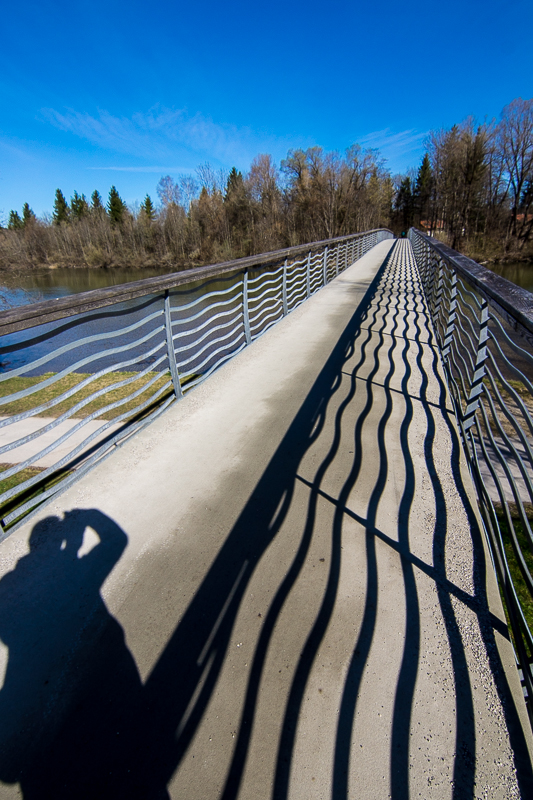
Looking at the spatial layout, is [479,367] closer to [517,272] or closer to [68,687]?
[68,687]

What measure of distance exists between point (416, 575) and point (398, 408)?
1760 millimetres

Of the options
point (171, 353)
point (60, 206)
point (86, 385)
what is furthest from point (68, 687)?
point (60, 206)

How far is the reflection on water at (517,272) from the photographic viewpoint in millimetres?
25041

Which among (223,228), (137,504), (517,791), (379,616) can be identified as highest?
(223,228)

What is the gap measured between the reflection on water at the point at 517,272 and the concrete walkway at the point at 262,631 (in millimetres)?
27644

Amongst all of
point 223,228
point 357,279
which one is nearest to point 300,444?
point 357,279

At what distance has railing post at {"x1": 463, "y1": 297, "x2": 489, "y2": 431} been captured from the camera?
2.48 metres

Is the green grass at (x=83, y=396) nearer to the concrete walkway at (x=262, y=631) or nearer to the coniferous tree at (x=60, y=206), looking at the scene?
the concrete walkway at (x=262, y=631)

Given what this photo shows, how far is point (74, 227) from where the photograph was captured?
62.3 meters

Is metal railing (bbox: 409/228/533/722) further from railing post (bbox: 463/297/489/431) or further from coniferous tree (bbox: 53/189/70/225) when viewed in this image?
coniferous tree (bbox: 53/189/70/225)

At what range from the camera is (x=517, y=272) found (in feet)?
94.8

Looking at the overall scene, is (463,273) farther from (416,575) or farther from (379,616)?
(379,616)

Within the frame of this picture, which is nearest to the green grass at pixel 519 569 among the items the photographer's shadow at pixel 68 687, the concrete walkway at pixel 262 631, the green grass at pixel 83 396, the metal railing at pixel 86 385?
the concrete walkway at pixel 262 631

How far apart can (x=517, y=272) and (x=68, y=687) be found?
3591cm
